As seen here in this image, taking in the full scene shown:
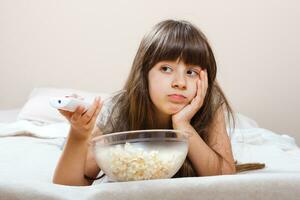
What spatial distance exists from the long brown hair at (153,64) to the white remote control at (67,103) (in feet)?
1.17

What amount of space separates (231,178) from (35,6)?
236 cm

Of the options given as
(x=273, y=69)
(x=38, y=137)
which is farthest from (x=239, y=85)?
(x=38, y=137)

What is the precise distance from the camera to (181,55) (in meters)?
1.08

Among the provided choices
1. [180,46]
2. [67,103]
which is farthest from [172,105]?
[67,103]

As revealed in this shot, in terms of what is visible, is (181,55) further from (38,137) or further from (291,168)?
(38,137)

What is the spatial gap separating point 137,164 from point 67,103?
0.15 m

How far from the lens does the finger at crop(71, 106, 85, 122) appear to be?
0.79 metres

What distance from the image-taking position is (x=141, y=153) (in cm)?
76

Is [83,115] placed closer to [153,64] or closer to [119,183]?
[119,183]

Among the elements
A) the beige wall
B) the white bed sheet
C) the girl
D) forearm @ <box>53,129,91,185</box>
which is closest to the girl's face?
the girl

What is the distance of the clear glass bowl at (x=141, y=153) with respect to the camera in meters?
0.76

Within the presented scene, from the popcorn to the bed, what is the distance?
43mm

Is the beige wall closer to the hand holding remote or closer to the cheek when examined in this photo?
the cheek

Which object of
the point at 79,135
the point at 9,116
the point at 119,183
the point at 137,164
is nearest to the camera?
the point at 119,183
